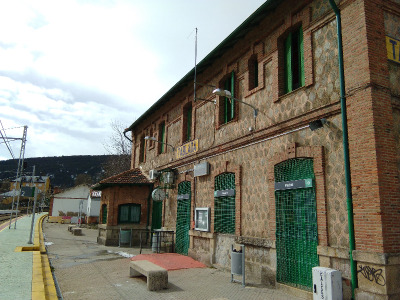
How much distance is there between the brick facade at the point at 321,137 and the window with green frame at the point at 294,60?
0.19 metres

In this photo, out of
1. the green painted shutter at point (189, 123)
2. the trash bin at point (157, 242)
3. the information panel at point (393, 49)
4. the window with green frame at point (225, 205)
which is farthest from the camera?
the green painted shutter at point (189, 123)

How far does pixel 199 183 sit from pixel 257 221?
416 cm

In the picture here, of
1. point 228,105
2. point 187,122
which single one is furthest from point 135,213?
point 228,105

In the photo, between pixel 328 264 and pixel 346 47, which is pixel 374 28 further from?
pixel 328 264

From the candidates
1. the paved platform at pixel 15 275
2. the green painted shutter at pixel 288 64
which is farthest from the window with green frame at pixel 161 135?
the green painted shutter at pixel 288 64

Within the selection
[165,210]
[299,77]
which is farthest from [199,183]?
[299,77]

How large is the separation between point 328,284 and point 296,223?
6.14 ft

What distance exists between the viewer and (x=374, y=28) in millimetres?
6879

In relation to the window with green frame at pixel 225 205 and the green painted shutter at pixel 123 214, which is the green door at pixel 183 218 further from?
the green painted shutter at pixel 123 214

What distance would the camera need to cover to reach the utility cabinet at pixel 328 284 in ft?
20.5

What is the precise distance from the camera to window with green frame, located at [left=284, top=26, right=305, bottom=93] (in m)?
8.73

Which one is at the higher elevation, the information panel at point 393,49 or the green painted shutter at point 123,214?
the information panel at point 393,49

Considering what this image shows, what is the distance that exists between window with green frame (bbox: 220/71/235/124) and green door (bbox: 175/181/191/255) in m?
3.71

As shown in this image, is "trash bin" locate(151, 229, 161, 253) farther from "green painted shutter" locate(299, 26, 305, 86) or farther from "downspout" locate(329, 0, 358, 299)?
"downspout" locate(329, 0, 358, 299)
